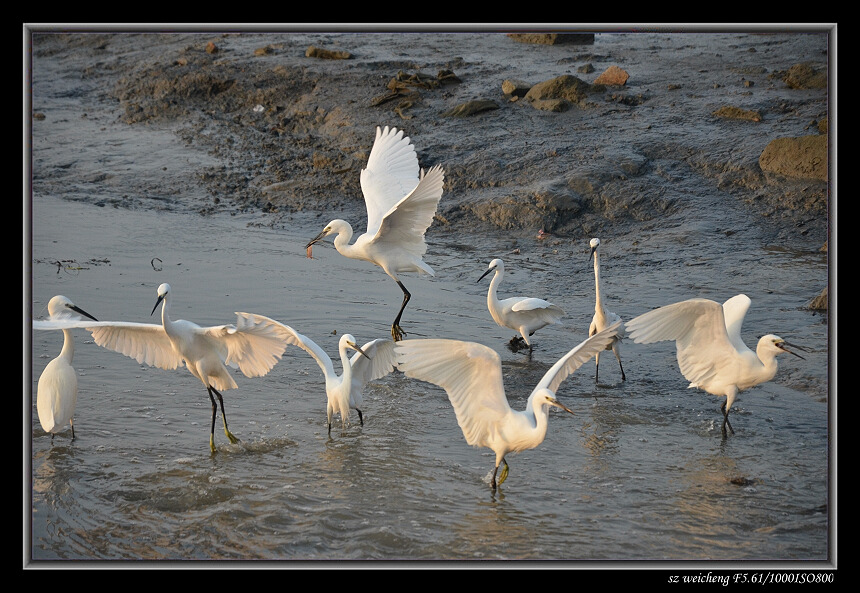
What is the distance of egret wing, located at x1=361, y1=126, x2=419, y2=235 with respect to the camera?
31.0 ft

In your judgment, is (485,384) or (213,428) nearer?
(485,384)

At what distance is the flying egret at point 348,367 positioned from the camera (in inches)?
262

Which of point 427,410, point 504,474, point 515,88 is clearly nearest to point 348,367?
point 427,410

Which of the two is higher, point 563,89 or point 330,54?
point 330,54

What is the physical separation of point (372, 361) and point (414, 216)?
200cm

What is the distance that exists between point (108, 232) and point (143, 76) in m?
5.07

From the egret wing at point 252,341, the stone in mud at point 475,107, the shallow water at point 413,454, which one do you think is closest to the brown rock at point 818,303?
the shallow water at point 413,454

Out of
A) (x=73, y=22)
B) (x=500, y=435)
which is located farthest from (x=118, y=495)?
(x=73, y=22)

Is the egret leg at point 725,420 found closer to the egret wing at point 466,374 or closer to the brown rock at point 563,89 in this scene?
the egret wing at point 466,374

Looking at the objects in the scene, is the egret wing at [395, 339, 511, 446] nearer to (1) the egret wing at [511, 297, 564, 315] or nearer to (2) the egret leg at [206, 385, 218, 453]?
(2) the egret leg at [206, 385, 218, 453]

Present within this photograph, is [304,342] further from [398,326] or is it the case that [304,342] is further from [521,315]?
[521,315]

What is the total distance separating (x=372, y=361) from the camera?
23.3 feet

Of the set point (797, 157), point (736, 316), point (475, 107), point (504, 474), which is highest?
point (475, 107)

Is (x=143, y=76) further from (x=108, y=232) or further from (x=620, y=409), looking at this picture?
(x=620, y=409)
